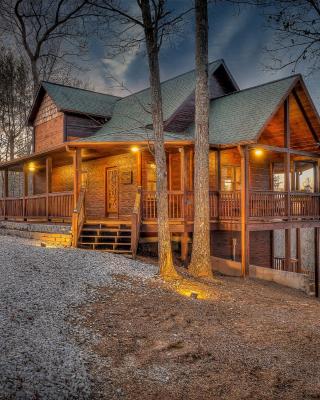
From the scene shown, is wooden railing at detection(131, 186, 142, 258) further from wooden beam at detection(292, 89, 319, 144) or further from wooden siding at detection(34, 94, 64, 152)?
wooden siding at detection(34, 94, 64, 152)

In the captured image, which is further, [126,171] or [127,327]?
[126,171]

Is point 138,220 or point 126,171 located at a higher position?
point 126,171

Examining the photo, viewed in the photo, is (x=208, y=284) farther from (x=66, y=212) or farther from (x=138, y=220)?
(x=66, y=212)

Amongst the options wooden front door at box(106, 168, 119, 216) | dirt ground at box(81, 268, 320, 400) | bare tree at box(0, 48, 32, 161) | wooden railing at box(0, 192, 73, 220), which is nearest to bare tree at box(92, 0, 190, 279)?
dirt ground at box(81, 268, 320, 400)

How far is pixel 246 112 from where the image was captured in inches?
671

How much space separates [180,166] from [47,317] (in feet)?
38.6

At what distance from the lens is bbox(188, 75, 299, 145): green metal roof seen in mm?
15484

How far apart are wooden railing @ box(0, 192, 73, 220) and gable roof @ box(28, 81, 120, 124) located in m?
5.36

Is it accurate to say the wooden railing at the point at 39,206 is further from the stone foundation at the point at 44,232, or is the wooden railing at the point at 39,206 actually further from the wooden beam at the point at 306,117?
the wooden beam at the point at 306,117

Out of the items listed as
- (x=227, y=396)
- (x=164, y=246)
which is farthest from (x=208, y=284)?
(x=227, y=396)

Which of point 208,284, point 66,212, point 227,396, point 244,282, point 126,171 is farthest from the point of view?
point 126,171

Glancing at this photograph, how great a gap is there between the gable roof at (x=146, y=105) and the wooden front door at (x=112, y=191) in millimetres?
1913

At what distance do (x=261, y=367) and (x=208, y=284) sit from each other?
548cm

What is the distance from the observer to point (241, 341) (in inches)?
264
